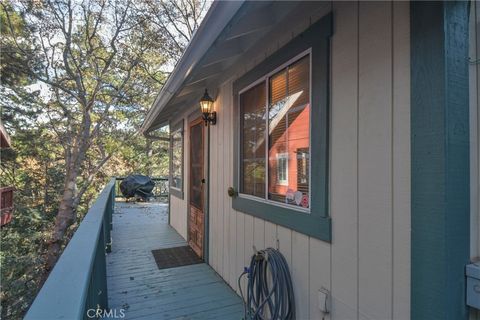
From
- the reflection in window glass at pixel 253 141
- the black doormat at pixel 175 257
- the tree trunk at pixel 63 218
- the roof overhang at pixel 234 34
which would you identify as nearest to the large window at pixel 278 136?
the reflection in window glass at pixel 253 141

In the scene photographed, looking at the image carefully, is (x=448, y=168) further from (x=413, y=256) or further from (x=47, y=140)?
(x=47, y=140)

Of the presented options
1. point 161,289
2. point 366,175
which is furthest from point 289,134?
point 161,289

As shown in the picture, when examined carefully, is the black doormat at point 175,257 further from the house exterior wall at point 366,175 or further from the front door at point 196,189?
the house exterior wall at point 366,175

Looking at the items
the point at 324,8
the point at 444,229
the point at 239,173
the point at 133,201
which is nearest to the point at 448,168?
the point at 444,229

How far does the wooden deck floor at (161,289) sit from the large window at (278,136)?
1.13m

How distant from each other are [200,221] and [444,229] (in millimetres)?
3517

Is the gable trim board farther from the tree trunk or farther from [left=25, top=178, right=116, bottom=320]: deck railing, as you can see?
the tree trunk

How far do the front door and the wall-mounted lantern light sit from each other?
0.61 m

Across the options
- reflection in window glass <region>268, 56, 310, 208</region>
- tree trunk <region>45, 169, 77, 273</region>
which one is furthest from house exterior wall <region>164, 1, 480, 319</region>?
tree trunk <region>45, 169, 77, 273</region>

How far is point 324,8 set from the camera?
1.81 meters

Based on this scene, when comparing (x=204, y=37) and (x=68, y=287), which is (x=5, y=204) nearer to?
(x=204, y=37)

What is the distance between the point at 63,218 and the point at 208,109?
9777mm

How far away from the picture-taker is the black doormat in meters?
3.90

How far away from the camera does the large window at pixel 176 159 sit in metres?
5.74
